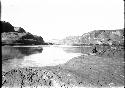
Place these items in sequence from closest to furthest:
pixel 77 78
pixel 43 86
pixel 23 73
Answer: pixel 43 86, pixel 77 78, pixel 23 73

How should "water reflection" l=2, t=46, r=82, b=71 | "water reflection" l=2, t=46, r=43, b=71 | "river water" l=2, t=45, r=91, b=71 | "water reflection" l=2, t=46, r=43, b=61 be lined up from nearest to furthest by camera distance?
"water reflection" l=2, t=46, r=43, b=71 → "water reflection" l=2, t=46, r=82, b=71 → "river water" l=2, t=45, r=91, b=71 → "water reflection" l=2, t=46, r=43, b=61

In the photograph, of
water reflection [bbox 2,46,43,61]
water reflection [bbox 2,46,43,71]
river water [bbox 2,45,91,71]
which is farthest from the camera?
water reflection [bbox 2,46,43,61]

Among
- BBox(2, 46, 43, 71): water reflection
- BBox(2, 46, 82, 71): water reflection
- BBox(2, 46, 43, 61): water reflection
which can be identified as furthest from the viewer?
BBox(2, 46, 43, 61): water reflection

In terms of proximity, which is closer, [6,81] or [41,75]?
[6,81]

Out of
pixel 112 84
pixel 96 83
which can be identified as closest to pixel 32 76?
pixel 96 83

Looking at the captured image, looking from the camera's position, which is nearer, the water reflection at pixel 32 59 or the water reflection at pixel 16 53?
the water reflection at pixel 32 59

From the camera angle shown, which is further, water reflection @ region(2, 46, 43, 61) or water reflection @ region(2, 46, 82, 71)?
water reflection @ region(2, 46, 43, 61)

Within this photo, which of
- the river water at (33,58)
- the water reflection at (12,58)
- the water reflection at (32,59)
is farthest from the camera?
the river water at (33,58)

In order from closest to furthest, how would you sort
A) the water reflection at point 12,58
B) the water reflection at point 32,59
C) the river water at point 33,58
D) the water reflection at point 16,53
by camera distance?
the water reflection at point 12,58 → the water reflection at point 32,59 → the river water at point 33,58 → the water reflection at point 16,53

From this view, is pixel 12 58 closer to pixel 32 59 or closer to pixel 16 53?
pixel 32 59

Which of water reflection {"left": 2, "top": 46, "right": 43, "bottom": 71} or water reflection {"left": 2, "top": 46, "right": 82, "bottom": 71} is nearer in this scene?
water reflection {"left": 2, "top": 46, "right": 43, "bottom": 71}

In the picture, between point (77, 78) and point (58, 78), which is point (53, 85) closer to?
point (58, 78)
